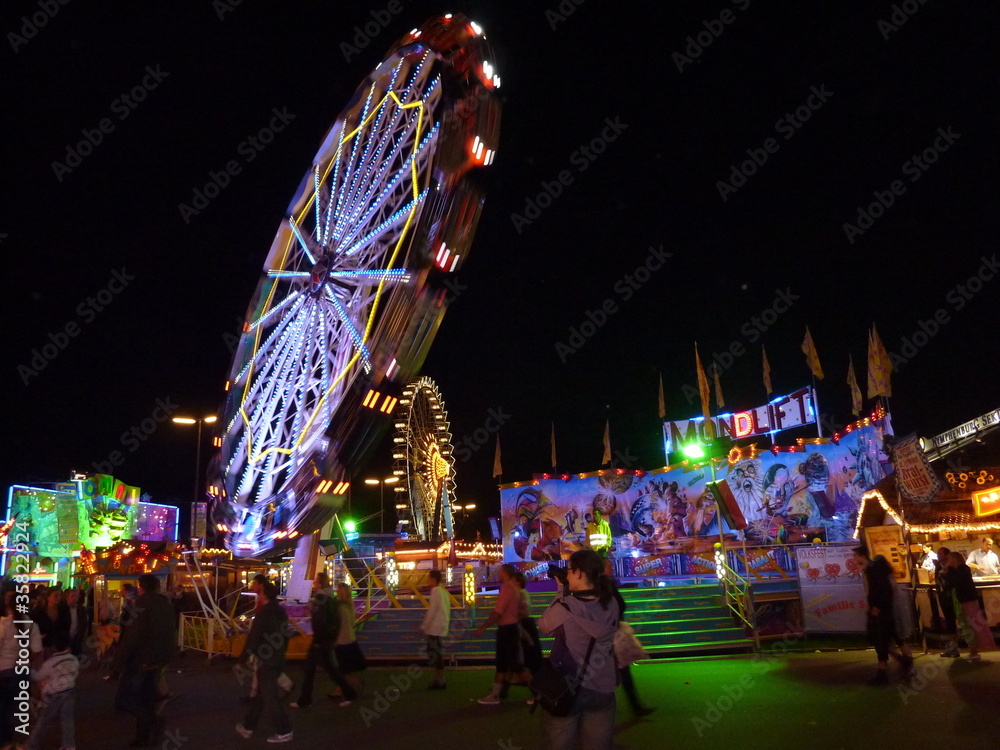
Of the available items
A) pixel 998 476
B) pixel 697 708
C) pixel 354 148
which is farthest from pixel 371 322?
pixel 998 476

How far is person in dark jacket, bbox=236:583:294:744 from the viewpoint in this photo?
7.37 meters

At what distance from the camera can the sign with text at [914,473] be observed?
41.6 ft

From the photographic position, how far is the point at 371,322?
1748 centimetres

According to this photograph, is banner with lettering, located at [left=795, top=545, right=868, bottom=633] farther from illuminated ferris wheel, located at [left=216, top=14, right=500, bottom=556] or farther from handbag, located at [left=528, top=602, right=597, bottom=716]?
handbag, located at [left=528, top=602, right=597, bottom=716]

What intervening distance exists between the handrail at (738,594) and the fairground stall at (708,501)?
2.29 metres

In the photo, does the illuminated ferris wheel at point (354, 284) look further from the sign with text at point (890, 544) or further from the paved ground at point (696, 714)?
the sign with text at point (890, 544)

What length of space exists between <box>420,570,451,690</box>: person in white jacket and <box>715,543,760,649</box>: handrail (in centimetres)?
588

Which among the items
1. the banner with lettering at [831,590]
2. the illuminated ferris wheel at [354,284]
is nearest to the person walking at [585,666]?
the banner with lettering at [831,590]

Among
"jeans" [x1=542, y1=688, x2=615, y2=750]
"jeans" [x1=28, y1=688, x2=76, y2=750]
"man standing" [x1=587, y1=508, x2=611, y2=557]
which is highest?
"man standing" [x1=587, y1=508, x2=611, y2=557]

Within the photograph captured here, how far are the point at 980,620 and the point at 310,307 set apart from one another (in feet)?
52.9

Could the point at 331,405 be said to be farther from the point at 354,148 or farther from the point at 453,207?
the point at 354,148

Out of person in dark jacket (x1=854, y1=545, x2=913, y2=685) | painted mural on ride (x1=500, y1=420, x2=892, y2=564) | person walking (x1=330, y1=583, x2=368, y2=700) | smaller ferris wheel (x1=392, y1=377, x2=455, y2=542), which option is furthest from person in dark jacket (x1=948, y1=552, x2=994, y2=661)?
smaller ferris wheel (x1=392, y1=377, x2=455, y2=542)

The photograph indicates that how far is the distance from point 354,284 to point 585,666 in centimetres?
1622

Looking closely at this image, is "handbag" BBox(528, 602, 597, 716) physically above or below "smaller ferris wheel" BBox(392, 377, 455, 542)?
below
